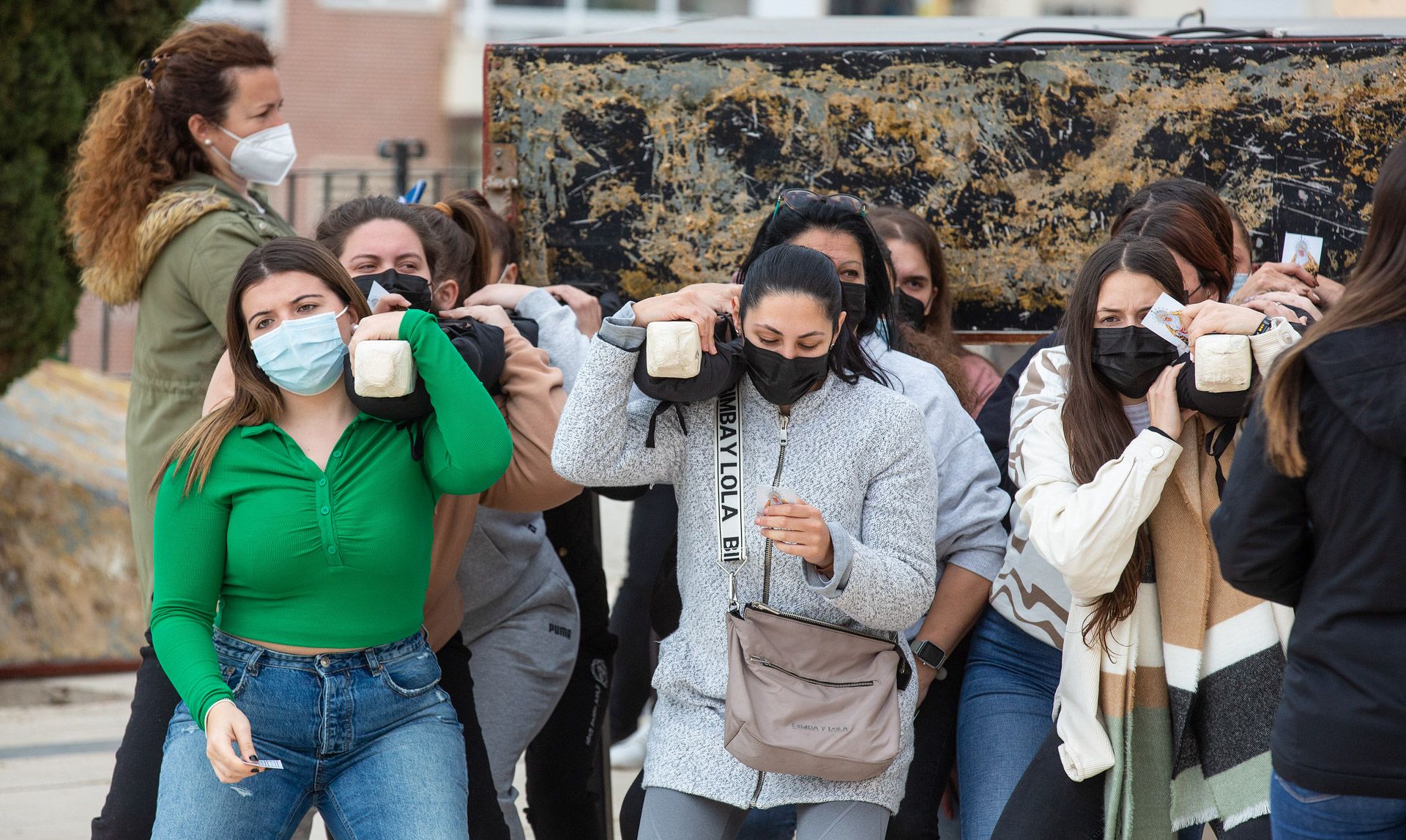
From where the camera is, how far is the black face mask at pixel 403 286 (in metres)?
3.20

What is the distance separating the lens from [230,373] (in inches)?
119

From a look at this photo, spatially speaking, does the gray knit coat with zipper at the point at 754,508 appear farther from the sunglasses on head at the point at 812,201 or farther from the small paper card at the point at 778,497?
the sunglasses on head at the point at 812,201

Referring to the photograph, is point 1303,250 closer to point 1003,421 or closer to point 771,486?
point 1003,421

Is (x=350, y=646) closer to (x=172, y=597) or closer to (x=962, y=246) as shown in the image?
(x=172, y=597)

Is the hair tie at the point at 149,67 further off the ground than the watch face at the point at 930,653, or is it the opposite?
the hair tie at the point at 149,67

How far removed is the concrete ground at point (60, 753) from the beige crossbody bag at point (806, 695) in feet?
2.94

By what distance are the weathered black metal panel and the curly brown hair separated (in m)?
0.71

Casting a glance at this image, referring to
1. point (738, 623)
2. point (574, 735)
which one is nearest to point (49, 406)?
point (574, 735)

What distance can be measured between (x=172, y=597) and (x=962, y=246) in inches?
85.6

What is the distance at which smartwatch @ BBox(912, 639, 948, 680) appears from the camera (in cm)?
310

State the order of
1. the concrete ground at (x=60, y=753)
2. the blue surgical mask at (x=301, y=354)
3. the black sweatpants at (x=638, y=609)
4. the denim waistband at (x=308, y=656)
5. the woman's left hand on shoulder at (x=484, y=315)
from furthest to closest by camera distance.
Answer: the concrete ground at (x=60, y=753) → the black sweatpants at (x=638, y=609) → the woman's left hand on shoulder at (x=484, y=315) → the blue surgical mask at (x=301, y=354) → the denim waistband at (x=308, y=656)

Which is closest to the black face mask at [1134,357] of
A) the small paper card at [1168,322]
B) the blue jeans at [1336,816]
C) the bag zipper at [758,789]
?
the small paper card at [1168,322]

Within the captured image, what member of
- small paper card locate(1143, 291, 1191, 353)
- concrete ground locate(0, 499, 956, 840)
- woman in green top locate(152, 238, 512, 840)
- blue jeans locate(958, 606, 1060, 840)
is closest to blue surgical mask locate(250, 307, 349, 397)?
woman in green top locate(152, 238, 512, 840)

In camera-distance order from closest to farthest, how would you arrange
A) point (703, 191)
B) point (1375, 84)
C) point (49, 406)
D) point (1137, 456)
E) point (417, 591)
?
point (1137, 456), point (417, 591), point (1375, 84), point (703, 191), point (49, 406)
